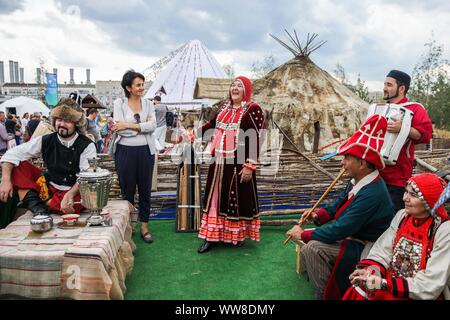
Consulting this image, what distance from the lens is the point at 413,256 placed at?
2215 mm

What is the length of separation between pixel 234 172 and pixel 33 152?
1.84 m

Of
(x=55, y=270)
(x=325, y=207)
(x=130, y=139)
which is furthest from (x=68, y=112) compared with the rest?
(x=325, y=207)

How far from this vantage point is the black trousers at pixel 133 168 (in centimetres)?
388

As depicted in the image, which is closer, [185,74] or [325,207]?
[325,207]

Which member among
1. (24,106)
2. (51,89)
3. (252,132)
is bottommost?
(252,132)

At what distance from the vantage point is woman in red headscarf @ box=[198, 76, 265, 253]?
3793mm

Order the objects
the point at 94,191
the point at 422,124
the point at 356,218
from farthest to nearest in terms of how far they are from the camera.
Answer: the point at 422,124 < the point at 94,191 < the point at 356,218

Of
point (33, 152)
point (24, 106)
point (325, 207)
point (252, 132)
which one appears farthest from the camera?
point (24, 106)

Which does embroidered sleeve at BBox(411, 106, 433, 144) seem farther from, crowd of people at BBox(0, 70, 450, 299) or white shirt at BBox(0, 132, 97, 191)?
white shirt at BBox(0, 132, 97, 191)

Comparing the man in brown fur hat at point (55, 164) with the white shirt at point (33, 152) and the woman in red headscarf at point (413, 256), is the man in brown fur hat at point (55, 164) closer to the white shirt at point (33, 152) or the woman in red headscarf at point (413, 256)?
the white shirt at point (33, 152)

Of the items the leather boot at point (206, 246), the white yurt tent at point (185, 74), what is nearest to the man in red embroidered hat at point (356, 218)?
the leather boot at point (206, 246)

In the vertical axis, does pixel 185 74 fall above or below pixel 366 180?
above

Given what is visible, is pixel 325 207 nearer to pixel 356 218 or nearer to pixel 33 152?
pixel 356 218

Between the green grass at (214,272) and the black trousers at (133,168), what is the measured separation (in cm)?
60
